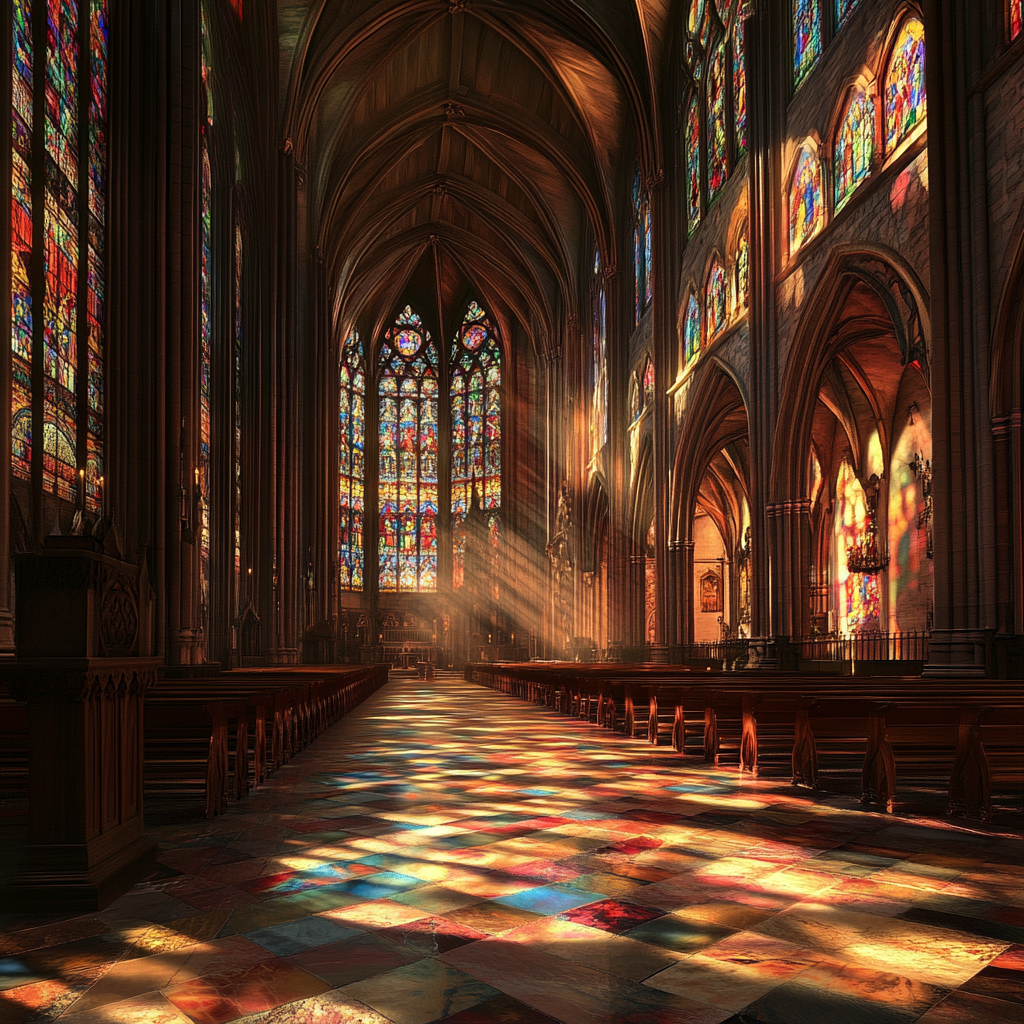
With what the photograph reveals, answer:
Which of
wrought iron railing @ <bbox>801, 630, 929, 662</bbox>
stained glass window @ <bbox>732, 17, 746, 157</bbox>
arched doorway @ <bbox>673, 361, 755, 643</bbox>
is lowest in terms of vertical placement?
wrought iron railing @ <bbox>801, 630, 929, 662</bbox>

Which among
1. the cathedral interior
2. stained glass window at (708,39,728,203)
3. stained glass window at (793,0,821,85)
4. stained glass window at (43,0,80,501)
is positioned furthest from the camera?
stained glass window at (708,39,728,203)

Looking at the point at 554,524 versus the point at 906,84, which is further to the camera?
the point at 554,524

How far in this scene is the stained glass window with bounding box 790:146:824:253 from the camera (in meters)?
16.6

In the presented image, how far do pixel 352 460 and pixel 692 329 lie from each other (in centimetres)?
2701

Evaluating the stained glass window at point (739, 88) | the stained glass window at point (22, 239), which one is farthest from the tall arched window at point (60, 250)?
the stained glass window at point (739, 88)

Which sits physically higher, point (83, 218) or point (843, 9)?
point (843, 9)

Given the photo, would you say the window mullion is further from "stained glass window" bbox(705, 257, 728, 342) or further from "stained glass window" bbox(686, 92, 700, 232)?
"stained glass window" bbox(686, 92, 700, 232)

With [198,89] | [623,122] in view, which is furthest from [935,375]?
[623,122]

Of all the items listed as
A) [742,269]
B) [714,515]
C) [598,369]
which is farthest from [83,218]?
[714,515]

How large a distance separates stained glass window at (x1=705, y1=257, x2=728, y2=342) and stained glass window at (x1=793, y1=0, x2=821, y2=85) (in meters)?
4.70

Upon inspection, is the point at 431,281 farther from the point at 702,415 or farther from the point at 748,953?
the point at 748,953

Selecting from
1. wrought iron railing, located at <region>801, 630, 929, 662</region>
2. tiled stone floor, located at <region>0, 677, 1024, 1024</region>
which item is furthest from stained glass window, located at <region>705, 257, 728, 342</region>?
tiled stone floor, located at <region>0, 677, 1024, 1024</region>

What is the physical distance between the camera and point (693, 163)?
24.7 metres

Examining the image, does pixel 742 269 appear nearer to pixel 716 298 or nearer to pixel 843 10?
pixel 716 298
